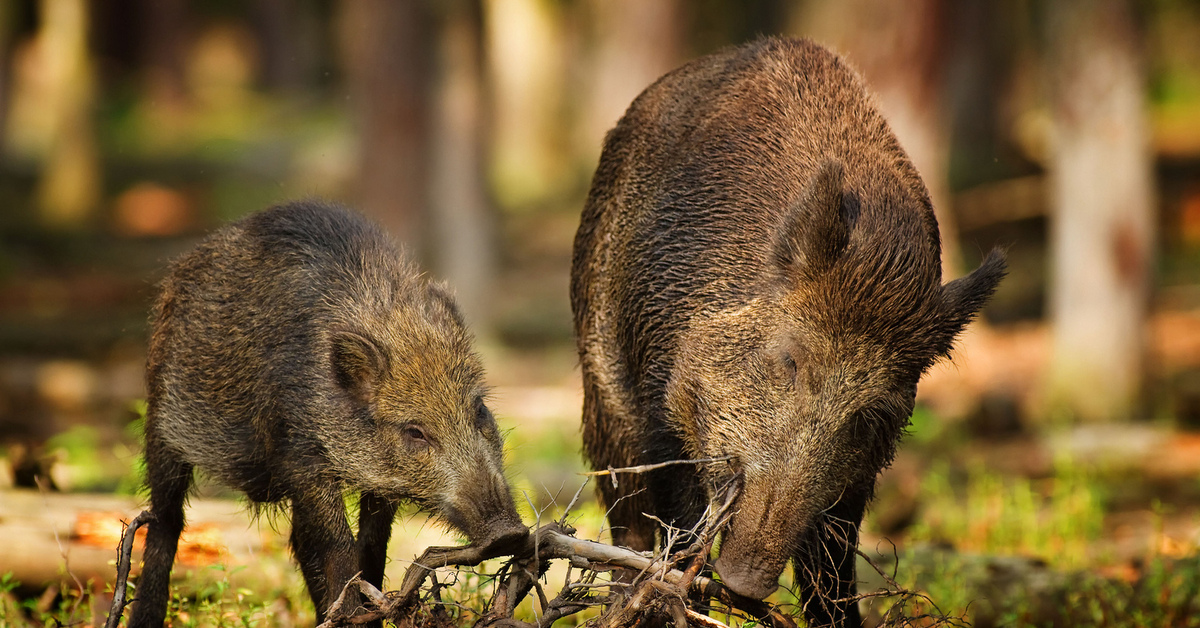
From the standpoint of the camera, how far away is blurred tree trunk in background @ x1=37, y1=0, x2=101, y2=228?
63.7 feet

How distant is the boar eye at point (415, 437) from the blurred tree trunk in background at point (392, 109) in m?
7.42

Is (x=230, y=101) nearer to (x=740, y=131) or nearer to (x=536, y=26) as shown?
(x=536, y=26)

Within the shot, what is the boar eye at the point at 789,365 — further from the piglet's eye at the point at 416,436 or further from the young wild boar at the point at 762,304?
the piglet's eye at the point at 416,436

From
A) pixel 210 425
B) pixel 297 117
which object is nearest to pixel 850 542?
pixel 210 425

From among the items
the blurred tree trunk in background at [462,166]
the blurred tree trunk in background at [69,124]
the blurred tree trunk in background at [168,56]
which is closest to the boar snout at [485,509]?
the blurred tree trunk in background at [462,166]

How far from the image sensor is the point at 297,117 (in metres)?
27.9

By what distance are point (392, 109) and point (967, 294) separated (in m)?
8.60

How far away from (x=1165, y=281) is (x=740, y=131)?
1393 cm

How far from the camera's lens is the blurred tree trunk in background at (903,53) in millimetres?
9883

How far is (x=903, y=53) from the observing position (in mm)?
9914

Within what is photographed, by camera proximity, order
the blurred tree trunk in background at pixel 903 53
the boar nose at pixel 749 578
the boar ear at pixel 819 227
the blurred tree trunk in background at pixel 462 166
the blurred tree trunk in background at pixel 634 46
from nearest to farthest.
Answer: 1. the boar nose at pixel 749 578
2. the boar ear at pixel 819 227
3. the blurred tree trunk in background at pixel 903 53
4. the blurred tree trunk in background at pixel 462 166
5. the blurred tree trunk in background at pixel 634 46

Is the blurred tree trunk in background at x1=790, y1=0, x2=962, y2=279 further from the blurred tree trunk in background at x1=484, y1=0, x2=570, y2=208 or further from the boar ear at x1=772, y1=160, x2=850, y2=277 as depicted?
the blurred tree trunk in background at x1=484, y1=0, x2=570, y2=208

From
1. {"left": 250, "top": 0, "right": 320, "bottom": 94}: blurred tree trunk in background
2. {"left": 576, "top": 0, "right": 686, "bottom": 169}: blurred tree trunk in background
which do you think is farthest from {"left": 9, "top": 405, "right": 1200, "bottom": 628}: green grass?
{"left": 250, "top": 0, "right": 320, "bottom": 94}: blurred tree trunk in background

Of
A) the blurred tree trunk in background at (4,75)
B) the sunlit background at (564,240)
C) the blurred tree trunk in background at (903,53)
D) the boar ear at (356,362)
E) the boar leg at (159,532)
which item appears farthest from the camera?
the blurred tree trunk in background at (4,75)
